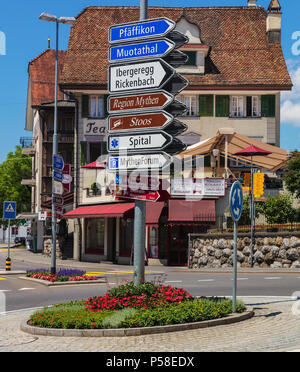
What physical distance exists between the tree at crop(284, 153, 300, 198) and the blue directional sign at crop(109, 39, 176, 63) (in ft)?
63.3

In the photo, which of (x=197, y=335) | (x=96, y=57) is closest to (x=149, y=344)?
→ (x=197, y=335)

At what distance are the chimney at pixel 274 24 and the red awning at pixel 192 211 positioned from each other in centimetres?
1568

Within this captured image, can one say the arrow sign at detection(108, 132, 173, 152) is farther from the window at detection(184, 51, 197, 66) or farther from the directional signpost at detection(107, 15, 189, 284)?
the window at detection(184, 51, 197, 66)

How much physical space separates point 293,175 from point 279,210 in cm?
206

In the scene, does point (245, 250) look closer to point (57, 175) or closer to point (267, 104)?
point (57, 175)

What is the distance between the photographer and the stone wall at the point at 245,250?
28891mm

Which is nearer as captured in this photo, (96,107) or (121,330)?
(121,330)

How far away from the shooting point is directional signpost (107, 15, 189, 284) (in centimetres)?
1222

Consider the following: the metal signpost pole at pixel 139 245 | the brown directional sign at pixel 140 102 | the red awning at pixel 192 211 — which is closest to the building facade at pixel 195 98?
the red awning at pixel 192 211

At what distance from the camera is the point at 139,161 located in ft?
40.9

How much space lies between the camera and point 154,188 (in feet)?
41.3

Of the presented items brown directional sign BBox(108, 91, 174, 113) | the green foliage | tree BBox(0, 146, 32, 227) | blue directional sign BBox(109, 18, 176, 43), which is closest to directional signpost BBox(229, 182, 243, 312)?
brown directional sign BBox(108, 91, 174, 113)

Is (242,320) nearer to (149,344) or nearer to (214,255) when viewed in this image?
(149,344)

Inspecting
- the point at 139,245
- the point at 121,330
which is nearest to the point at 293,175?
the point at 139,245
